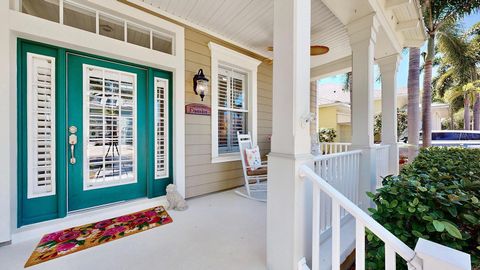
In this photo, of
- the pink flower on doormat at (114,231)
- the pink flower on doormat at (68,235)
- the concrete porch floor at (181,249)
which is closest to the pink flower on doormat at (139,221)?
the pink flower on doormat at (114,231)

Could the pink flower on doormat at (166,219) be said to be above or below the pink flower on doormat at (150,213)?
below

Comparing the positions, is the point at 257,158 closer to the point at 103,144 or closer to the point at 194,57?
the point at 194,57

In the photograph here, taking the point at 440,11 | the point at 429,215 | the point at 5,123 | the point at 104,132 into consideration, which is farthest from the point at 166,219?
the point at 440,11

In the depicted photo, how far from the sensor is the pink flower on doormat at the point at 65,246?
1.91 metres

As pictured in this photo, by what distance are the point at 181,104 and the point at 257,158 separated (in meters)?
1.71

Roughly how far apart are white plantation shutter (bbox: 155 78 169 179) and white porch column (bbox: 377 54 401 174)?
13.9ft

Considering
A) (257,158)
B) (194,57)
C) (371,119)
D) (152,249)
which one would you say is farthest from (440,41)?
(152,249)

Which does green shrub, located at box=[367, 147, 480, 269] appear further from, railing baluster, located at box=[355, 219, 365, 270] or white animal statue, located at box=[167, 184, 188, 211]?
white animal statue, located at box=[167, 184, 188, 211]

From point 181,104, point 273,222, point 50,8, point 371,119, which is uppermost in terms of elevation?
point 50,8

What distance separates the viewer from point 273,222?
1603 mm

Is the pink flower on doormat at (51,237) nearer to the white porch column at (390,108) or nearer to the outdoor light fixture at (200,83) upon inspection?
the outdoor light fixture at (200,83)

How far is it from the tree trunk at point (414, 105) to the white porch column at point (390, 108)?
180 centimetres

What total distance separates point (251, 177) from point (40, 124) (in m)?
3.02

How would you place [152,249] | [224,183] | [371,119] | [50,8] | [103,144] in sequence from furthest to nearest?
[224,183]
[371,119]
[103,144]
[50,8]
[152,249]
